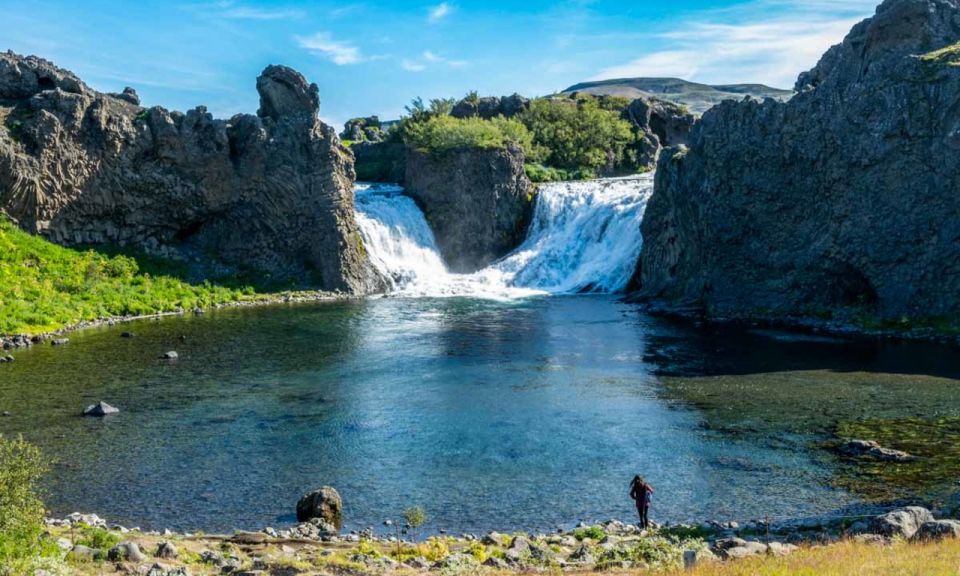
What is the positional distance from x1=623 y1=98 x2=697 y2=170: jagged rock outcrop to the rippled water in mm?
65407

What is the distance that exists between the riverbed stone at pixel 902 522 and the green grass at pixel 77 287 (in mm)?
56719

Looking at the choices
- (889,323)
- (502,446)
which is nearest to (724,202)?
(889,323)

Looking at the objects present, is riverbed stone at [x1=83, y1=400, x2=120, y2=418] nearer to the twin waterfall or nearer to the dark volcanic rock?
the twin waterfall

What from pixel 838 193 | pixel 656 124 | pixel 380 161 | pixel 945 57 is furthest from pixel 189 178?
pixel 656 124

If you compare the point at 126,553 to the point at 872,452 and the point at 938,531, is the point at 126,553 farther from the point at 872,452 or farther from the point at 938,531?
the point at 872,452

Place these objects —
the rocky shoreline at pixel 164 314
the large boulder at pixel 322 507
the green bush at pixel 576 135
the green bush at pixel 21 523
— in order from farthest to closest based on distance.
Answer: the green bush at pixel 576 135, the rocky shoreline at pixel 164 314, the large boulder at pixel 322 507, the green bush at pixel 21 523

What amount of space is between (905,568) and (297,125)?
7826cm

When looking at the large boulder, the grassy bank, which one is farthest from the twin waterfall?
the grassy bank

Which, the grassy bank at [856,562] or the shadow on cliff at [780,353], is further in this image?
the shadow on cliff at [780,353]

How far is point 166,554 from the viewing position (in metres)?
22.4

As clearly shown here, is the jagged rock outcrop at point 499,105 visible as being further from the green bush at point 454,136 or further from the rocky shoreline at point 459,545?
the rocky shoreline at point 459,545

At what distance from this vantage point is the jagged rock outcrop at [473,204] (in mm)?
97438

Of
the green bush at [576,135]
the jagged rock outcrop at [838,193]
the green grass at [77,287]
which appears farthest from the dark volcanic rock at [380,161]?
the jagged rock outcrop at [838,193]

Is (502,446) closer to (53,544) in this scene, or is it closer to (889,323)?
(53,544)
